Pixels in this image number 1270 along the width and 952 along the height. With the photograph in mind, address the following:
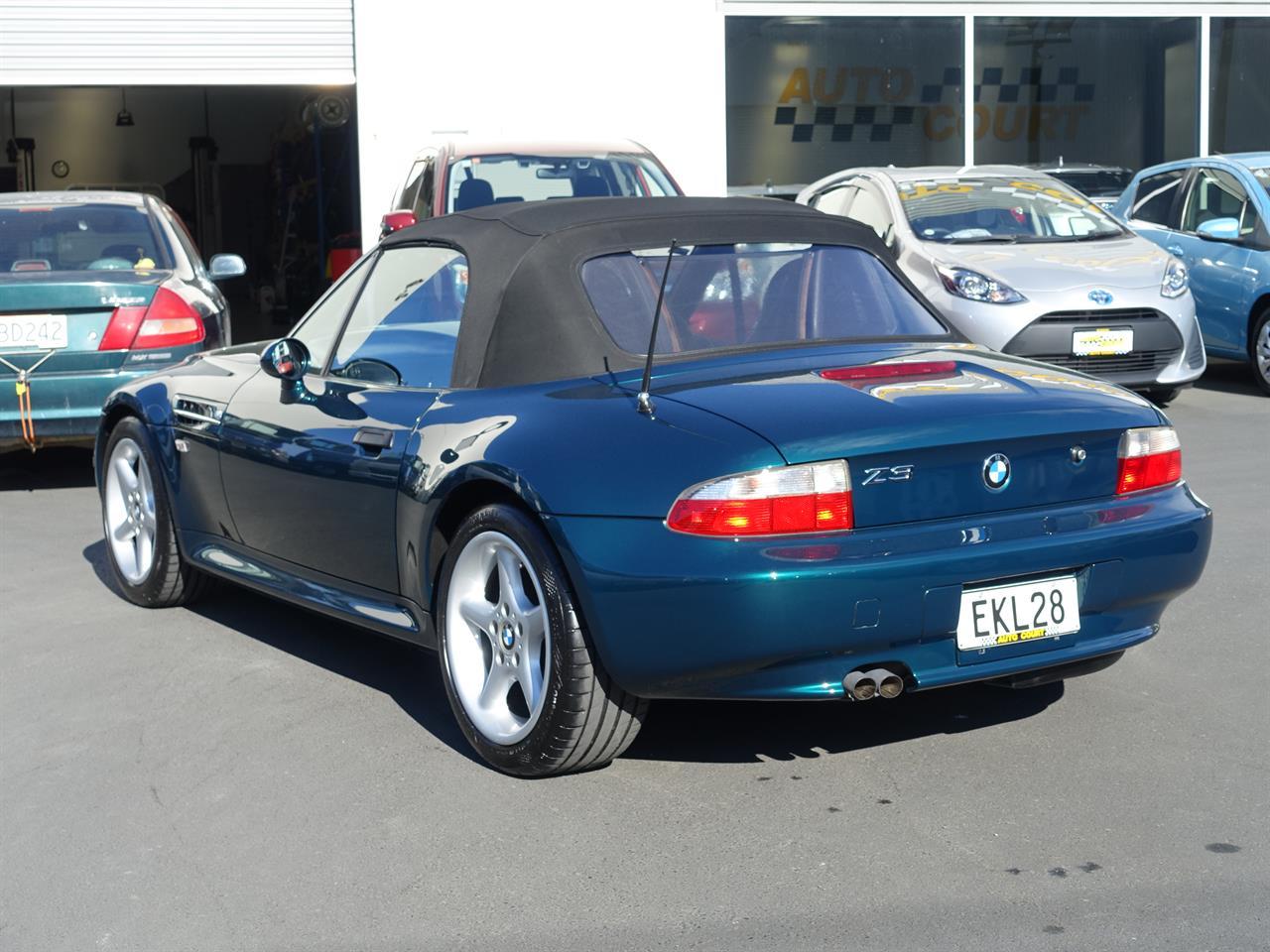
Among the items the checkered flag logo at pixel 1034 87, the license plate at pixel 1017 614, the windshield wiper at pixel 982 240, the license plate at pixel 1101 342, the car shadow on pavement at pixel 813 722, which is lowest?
the car shadow on pavement at pixel 813 722

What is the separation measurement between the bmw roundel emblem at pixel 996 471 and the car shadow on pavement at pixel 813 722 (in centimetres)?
82

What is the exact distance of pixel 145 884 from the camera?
145 inches

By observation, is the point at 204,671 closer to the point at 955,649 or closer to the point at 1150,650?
the point at 955,649

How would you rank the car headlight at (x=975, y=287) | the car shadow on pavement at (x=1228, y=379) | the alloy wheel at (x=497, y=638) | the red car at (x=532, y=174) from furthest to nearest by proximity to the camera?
the car shadow on pavement at (x=1228, y=379)
the red car at (x=532, y=174)
the car headlight at (x=975, y=287)
the alloy wheel at (x=497, y=638)

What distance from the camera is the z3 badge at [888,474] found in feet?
12.7

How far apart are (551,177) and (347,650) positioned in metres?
6.09

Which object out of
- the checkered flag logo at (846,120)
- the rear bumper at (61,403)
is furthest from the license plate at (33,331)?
the checkered flag logo at (846,120)

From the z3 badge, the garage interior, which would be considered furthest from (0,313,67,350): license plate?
the garage interior

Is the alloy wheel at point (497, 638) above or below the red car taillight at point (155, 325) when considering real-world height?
below

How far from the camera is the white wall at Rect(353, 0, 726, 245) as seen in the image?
51.1 feet

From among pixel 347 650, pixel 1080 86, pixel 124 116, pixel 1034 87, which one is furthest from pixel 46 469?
pixel 124 116

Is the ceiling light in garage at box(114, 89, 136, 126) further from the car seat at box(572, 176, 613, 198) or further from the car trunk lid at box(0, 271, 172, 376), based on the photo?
the car trunk lid at box(0, 271, 172, 376)

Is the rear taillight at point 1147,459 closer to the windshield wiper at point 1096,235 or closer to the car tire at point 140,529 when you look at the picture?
the car tire at point 140,529

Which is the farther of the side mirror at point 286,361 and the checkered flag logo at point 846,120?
the checkered flag logo at point 846,120
